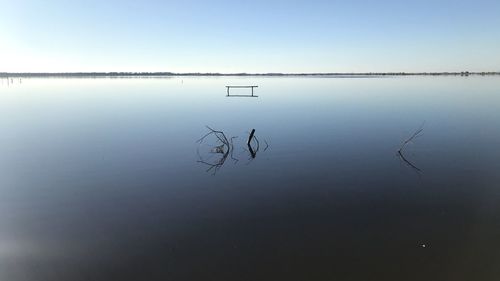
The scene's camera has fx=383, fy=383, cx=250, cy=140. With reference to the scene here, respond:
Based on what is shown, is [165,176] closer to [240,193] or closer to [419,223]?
[240,193]

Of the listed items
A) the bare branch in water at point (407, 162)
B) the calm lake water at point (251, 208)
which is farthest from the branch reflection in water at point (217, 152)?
the bare branch in water at point (407, 162)

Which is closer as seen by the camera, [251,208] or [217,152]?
[251,208]

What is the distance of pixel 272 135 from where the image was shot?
28438 millimetres

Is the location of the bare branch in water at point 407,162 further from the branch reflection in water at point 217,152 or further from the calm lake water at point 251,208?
the branch reflection in water at point 217,152

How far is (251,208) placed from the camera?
1317 centimetres

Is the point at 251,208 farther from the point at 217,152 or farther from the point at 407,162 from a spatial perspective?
the point at 407,162

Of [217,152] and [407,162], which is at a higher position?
[217,152]

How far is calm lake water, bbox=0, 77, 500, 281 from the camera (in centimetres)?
923

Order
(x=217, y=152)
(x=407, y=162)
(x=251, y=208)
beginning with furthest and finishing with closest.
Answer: (x=217, y=152)
(x=407, y=162)
(x=251, y=208)

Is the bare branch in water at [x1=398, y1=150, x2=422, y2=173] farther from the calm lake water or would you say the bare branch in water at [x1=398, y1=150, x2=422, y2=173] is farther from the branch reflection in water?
the branch reflection in water

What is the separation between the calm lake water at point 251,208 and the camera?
9.23m

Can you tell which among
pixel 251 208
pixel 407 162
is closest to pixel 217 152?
pixel 251 208

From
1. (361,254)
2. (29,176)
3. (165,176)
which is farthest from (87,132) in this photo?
(361,254)

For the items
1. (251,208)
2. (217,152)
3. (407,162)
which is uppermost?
(217,152)
